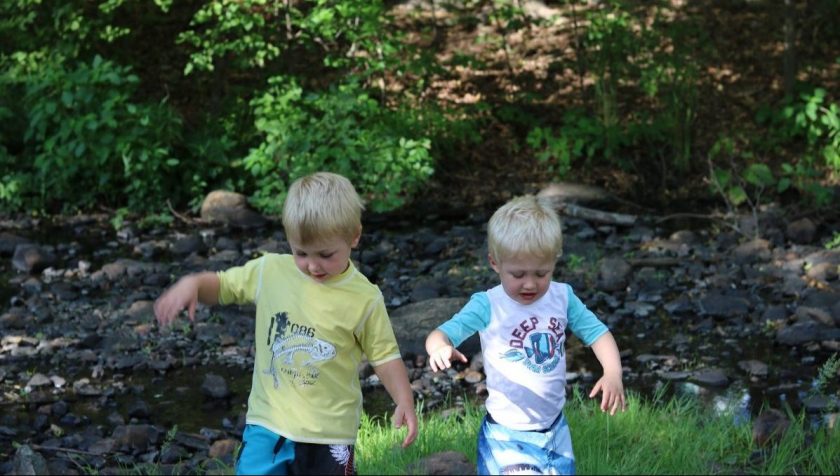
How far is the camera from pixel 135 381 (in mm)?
6621

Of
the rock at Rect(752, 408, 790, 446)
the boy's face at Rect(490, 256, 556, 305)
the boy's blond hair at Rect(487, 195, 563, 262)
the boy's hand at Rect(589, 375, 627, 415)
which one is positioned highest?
the boy's blond hair at Rect(487, 195, 563, 262)

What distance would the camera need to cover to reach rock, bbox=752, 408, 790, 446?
4730 millimetres

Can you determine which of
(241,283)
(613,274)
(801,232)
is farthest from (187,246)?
(241,283)

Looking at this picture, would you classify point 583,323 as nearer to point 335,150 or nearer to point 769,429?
point 769,429

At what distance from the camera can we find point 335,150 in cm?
992

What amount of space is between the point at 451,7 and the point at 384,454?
899 centimetres

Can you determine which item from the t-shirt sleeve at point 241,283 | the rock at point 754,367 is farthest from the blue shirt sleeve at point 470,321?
the rock at point 754,367

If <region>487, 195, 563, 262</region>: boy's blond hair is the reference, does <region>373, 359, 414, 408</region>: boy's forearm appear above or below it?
below

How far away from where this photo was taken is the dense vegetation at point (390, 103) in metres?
10.4

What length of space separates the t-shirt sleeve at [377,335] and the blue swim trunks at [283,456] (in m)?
0.32

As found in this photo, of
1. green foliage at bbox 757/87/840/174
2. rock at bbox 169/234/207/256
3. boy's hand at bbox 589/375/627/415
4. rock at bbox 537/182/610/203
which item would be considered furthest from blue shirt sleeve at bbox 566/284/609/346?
green foliage at bbox 757/87/840/174

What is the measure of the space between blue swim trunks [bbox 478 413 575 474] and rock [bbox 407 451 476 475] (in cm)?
15

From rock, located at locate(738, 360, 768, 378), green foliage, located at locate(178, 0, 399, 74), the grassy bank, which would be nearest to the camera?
the grassy bank

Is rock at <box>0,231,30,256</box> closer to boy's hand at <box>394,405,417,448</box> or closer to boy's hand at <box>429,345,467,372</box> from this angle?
boy's hand at <box>394,405,417,448</box>
